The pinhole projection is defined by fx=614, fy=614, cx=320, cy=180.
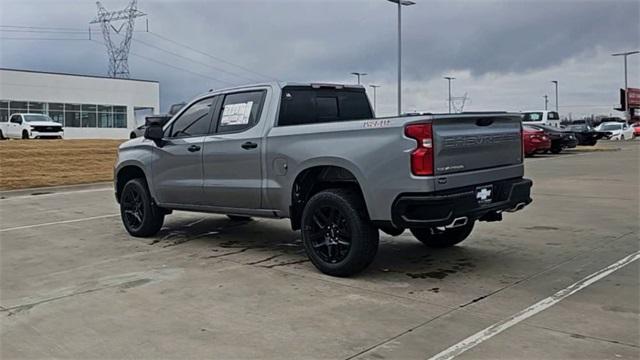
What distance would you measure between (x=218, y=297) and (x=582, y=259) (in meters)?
3.89

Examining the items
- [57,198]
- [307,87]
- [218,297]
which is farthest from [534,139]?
[218,297]

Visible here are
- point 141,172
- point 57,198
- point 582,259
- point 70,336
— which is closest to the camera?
point 70,336

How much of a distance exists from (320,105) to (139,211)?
10.1 feet

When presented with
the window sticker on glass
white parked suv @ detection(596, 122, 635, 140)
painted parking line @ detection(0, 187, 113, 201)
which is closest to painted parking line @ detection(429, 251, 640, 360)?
the window sticker on glass

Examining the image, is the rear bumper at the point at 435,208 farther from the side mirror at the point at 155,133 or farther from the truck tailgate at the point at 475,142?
the side mirror at the point at 155,133

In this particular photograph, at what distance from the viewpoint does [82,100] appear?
58.2 metres

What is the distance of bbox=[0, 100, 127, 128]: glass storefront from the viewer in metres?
52.9

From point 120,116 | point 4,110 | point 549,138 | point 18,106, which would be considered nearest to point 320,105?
point 549,138

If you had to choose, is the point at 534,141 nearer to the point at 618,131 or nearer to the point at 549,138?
the point at 549,138

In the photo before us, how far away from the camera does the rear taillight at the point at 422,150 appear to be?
17.3 ft

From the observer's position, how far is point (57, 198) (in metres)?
13.5

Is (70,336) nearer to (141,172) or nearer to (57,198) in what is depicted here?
(141,172)

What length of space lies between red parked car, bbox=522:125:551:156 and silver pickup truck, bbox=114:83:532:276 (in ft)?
67.5

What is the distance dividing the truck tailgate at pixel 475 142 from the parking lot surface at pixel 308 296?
109 centimetres
